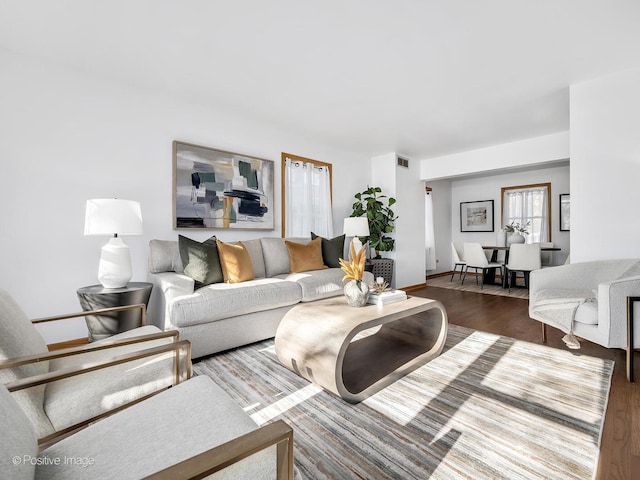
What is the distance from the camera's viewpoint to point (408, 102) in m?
3.49

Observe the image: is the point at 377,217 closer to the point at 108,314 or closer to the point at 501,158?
the point at 501,158

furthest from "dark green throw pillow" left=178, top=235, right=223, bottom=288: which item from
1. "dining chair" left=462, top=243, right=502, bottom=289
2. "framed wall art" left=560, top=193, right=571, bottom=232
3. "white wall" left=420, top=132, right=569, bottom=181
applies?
"framed wall art" left=560, top=193, right=571, bottom=232

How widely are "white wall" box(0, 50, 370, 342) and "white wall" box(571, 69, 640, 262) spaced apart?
417 centimetres

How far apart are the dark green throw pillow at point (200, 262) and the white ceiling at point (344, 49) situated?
1.65m

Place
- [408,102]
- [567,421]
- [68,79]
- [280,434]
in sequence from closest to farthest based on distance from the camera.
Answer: [280,434], [567,421], [68,79], [408,102]

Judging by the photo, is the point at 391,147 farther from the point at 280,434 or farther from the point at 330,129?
the point at 280,434

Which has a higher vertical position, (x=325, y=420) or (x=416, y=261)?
(x=416, y=261)

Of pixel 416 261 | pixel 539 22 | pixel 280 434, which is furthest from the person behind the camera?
pixel 416 261

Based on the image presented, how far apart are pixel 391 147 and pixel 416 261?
2.23 m

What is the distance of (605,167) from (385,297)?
2.60m

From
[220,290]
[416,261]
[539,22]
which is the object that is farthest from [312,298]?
[416,261]

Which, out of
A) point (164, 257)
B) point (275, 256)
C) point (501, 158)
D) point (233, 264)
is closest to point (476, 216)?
point (501, 158)

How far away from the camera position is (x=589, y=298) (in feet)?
7.98

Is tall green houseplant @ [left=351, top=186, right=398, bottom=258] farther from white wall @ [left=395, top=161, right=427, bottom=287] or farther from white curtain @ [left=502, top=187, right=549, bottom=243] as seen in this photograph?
white curtain @ [left=502, top=187, right=549, bottom=243]
